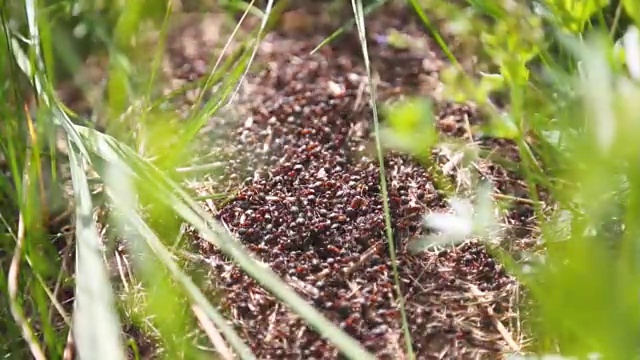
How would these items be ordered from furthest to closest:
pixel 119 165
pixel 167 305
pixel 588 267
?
pixel 119 165 < pixel 167 305 < pixel 588 267

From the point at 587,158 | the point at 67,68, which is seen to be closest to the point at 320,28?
the point at 67,68

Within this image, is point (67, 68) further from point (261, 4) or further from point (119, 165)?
point (119, 165)

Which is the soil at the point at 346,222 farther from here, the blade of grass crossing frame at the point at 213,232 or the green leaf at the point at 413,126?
the green leaf at the point at 413,126

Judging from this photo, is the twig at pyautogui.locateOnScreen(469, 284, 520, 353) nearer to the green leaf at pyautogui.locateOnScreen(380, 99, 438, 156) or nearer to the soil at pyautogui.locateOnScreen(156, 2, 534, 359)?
the soil at pyautogui.locateOnScreen(156, 2, 534, 359)

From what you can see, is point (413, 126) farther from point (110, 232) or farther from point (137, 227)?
point (110, 232)

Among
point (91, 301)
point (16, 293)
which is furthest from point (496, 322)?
point (16, 293)

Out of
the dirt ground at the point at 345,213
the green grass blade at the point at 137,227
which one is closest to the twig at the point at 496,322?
the dirt ground at the point at 345,213
